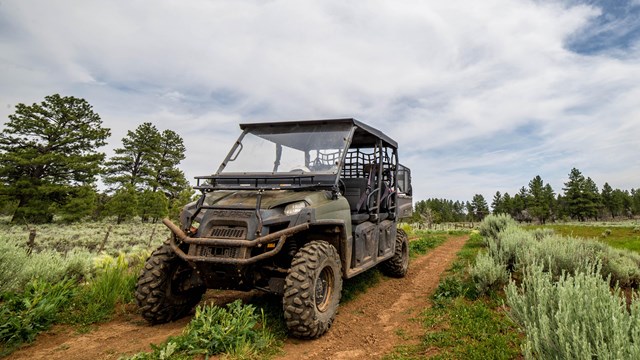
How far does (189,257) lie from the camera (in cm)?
370

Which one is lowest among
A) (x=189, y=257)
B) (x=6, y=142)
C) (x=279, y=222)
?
(x=189, y=257)

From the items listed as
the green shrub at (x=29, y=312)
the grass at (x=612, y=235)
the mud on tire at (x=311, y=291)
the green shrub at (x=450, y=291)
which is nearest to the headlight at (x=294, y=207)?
the mud on tire at (x=311, y=291)

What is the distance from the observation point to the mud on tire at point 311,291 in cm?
355

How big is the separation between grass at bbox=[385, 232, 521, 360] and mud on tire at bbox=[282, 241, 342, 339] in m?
0.88

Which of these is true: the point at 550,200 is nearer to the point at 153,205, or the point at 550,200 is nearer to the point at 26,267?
the point at 153,205

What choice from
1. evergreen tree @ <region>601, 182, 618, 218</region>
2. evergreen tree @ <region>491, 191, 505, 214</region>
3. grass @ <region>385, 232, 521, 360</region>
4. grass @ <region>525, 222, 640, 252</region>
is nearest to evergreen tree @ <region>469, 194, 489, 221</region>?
evergreen tree @ <region>491, 191, 505, 214</region>

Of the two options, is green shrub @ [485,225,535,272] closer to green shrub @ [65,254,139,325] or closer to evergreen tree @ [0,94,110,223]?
green shrub @ [65,254,139,325]

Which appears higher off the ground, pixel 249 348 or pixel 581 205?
pixel 581 205

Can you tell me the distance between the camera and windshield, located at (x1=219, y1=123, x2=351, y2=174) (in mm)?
5199

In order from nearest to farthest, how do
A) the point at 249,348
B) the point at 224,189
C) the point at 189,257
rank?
the point at 249,348
the point at 189,257
the point at 224,189

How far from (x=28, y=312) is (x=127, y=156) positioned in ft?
133

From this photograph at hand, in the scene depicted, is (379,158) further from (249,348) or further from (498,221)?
(498,221)

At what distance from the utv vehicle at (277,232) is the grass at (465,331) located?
118 centimetres

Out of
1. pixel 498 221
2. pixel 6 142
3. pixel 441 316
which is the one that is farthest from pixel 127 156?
pixel 441 316
